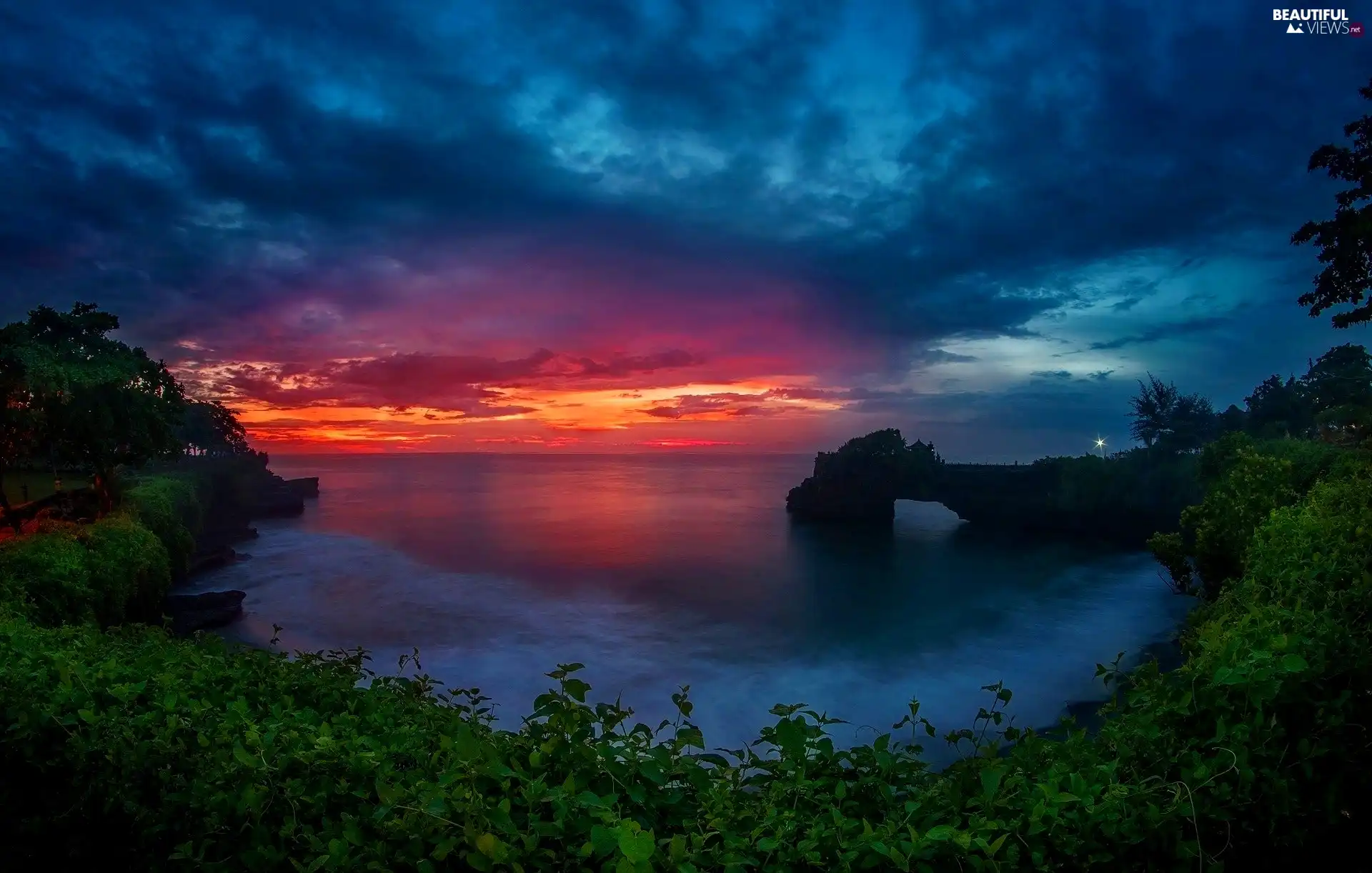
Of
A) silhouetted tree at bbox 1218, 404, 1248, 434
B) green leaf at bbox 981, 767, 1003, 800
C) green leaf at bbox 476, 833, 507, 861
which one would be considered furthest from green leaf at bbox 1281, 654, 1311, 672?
silhouetted tree at bbox 1218, 404, 1248, 434

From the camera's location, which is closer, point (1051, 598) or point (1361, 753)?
point (1361, 753)

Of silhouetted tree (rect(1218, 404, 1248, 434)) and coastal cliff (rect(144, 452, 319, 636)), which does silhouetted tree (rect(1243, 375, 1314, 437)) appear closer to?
silhouetted tree (rect(1218, 404, 1248, 434))

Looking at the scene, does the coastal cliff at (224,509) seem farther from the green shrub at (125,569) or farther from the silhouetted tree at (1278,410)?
the silhouetted tree at (1278,410)

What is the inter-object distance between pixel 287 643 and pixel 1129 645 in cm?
3110

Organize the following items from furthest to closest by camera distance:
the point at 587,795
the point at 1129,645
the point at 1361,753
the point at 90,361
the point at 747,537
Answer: the point at 747,537, the point at 1129,645, the point at 90,361, the point at 1361,753, the point at 587,795

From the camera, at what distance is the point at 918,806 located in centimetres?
268

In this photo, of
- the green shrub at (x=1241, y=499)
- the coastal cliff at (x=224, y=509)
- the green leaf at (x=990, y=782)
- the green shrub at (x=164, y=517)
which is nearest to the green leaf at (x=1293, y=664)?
the green leaf at (x=990, y=782)

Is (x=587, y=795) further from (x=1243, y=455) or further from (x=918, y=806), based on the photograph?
(x=1243, y=455)

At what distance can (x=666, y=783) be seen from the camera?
9.75 feet

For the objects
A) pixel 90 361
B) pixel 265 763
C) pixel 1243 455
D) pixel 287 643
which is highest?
pixel 90 361

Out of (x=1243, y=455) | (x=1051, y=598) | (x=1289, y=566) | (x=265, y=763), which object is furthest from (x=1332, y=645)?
(x=1051, y=598)

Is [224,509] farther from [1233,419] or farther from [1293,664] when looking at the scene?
[1233,419]

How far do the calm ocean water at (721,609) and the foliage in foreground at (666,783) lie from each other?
1314 centimetres

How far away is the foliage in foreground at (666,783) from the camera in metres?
2.48
